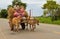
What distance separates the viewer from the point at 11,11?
19.7m

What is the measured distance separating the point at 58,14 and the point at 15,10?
87.1ft

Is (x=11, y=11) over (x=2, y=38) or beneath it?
over

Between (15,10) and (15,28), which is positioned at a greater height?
(15,10)

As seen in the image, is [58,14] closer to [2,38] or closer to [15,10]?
[15,10]

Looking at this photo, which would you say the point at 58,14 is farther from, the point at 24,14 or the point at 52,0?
the point at 24,14

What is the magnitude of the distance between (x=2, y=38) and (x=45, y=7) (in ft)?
149

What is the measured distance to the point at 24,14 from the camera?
20047 mm

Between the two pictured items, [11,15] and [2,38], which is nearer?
[2,38]

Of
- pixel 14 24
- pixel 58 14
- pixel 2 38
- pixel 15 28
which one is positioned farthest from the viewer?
pixel 58 14

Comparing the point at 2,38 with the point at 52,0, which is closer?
the point at 2,38

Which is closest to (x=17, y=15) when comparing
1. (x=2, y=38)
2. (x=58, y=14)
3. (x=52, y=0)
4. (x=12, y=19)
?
(x=12, y=19)

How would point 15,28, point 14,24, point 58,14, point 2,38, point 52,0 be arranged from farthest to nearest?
1. point 52,0
2. point 58,14
3. point 15,28
4. point 14,24
5. point 2,38

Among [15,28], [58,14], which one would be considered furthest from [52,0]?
[15,28]

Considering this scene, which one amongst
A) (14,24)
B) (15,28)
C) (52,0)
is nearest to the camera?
(14,24)
